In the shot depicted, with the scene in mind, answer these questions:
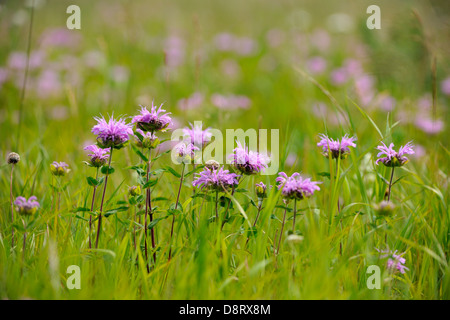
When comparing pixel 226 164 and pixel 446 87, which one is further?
pixel 446 87

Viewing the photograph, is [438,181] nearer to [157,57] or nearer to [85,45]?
[157,57]

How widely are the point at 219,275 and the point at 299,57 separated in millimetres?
3458

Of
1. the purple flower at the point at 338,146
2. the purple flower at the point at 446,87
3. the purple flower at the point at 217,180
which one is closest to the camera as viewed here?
the purple flower at the point at 217,180

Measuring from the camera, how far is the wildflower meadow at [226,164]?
58.5 inches

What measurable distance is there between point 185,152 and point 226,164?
72cm

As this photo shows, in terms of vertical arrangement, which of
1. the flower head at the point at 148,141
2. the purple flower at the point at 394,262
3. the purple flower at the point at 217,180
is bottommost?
the purple flower at the point at 394,262

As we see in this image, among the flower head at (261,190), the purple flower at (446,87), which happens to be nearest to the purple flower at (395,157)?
the flower head at (261,190)

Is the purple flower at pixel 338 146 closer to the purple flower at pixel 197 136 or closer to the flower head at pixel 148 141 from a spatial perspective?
the purple flower at pixel 197 136

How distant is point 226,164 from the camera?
7.71ft

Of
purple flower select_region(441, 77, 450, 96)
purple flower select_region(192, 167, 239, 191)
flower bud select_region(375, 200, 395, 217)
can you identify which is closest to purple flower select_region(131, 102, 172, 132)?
purple flower select_region(192, 167, 239, 191)

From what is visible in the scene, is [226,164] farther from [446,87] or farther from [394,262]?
[446,87]

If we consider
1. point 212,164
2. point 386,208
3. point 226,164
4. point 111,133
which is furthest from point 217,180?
point 226,164

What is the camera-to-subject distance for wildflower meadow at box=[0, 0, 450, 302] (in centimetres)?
149

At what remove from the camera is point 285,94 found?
4.22 metres
